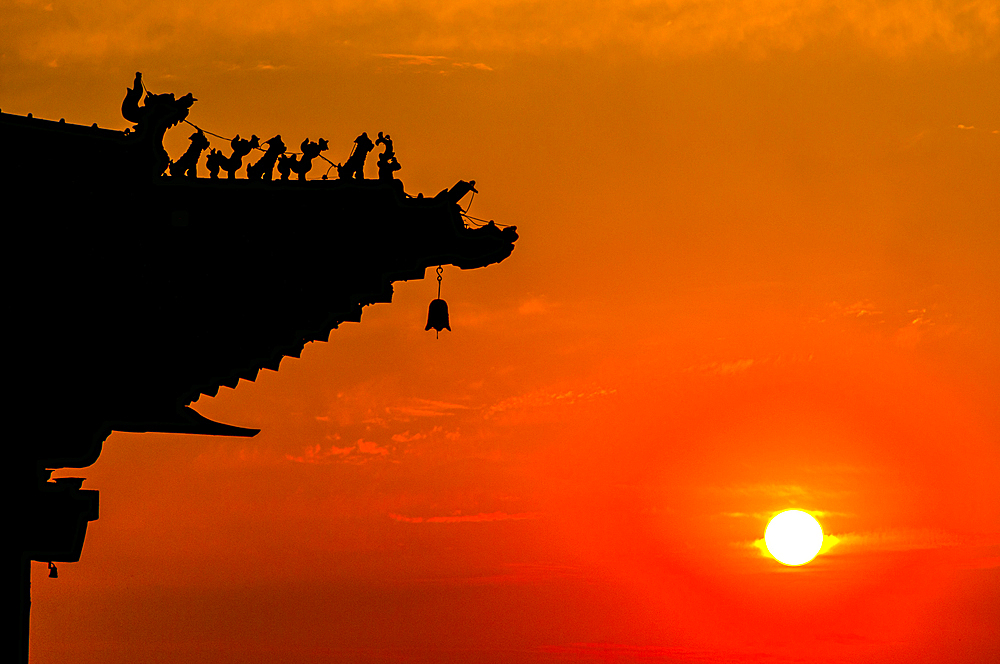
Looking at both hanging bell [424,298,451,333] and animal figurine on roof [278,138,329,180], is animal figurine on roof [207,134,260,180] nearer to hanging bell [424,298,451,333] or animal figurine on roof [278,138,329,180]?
animal figurine on roof [278,138,329,180]

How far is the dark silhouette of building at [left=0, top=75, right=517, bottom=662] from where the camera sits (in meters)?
12.0

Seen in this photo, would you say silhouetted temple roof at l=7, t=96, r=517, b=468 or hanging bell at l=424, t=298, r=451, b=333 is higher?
hanging bell at l=424, t=298, r=451, b=333

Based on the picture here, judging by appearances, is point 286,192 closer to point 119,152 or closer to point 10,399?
point 119,152

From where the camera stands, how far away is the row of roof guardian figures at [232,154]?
485 inches

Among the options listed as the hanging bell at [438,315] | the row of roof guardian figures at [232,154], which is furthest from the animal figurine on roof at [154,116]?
the hanging bell at [438,315]

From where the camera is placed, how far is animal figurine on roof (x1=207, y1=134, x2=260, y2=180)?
1286 centimetres

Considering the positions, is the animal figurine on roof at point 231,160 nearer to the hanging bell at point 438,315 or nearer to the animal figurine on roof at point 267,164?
the animal figurine on roof at point 267,164

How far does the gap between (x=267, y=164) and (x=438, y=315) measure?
12.4ft

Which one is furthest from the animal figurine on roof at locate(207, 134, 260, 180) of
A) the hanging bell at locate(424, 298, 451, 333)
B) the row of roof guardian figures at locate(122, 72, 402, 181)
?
the hanging bell at locate(424, 298, 451, 333)

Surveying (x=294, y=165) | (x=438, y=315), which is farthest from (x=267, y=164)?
(x=438, y=315)

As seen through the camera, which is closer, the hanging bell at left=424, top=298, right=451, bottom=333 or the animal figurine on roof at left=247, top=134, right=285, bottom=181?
the animal figurine on roof at left=247, top=134, right=285, bottom=181

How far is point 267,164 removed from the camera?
42.5 ft

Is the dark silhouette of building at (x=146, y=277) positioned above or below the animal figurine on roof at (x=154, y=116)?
below

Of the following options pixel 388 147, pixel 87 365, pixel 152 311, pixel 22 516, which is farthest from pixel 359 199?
pixel 22 516
